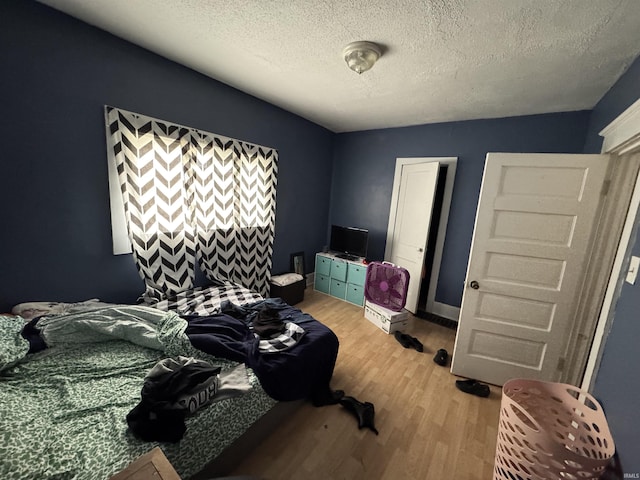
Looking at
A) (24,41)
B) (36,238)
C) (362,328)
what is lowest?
(362,328)

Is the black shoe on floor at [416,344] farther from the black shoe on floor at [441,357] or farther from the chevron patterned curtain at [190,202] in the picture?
the chevron patterned curtain at [190,202]

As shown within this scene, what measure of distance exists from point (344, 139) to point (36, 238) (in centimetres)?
355

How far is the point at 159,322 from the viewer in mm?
1570

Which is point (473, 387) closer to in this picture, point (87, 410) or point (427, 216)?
Result: point (427, 216)

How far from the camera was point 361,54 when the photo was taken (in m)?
1.63

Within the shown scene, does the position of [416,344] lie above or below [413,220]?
below

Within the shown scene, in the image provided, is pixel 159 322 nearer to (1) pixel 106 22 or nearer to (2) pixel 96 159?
(2) pixel 96 159

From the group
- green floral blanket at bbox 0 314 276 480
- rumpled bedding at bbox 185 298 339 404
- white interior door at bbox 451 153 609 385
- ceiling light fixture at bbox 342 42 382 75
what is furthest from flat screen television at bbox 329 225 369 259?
green floral blanket at bbox 0 314 276 480

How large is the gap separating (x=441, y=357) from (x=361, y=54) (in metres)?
2.56

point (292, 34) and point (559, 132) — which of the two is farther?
point (559, 132)

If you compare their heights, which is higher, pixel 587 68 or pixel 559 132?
pixel 587 68

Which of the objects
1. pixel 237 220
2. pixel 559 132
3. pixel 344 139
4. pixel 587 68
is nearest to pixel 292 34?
pixel 237 220

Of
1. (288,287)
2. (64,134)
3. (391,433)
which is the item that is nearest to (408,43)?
(64,134)

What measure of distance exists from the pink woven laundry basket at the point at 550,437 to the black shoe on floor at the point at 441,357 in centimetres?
91
